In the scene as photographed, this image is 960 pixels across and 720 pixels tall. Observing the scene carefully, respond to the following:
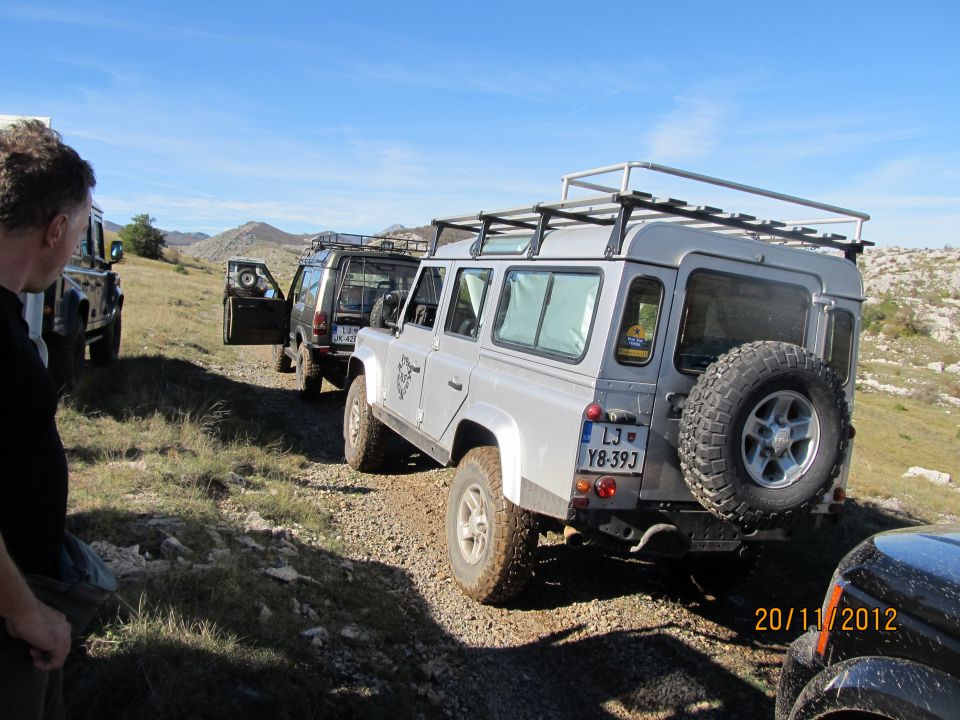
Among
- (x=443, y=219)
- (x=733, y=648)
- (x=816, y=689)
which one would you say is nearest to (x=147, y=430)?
(x=443, y=219)

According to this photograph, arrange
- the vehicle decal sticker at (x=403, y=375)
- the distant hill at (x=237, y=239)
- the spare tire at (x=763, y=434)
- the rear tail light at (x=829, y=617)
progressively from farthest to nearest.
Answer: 1. the distant hill at (x=237, y=239)
2. the vehicle decal sticker at (x=403, y=375)
3. the spare tire at (x=763, y=434)
4. the rear tail light at (x=829, y=617)

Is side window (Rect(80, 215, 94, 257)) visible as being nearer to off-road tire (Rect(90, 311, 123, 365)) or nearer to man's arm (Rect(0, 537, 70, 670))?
off-road tire (Rect(90, 311, 123, 365))

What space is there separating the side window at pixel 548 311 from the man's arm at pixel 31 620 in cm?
259

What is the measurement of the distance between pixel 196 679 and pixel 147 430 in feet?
13.5

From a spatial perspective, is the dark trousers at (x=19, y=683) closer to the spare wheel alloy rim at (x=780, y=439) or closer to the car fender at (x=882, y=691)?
the car fender at (x=882, y=691)

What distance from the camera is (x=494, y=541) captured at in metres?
3.85

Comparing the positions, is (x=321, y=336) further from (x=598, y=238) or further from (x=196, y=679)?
(x=196, y=679)

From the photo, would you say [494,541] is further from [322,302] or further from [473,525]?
[322,302]

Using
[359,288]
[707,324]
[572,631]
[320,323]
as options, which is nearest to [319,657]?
[572,631]

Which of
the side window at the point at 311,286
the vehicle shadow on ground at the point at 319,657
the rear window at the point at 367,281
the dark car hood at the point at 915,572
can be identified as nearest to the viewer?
the dark car hood at the point at 915,572

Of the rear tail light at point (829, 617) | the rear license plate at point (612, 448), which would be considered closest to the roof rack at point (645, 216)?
the rear license plate at point (612, 448)

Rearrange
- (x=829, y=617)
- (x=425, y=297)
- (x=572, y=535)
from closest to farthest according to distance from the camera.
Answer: (x=829, y=617), (x=572, y=535), (x=425, y=297)

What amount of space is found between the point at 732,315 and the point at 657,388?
2.09ft

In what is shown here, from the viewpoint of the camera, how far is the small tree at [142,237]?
5247cm
